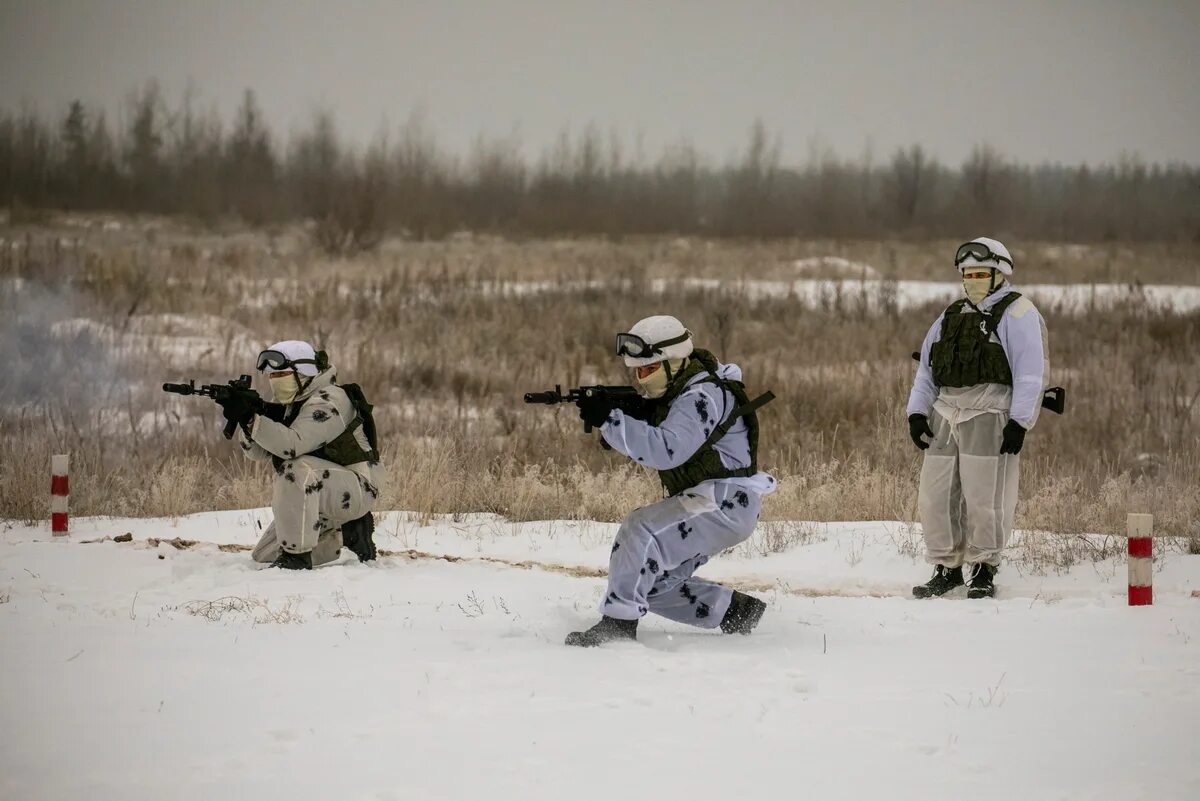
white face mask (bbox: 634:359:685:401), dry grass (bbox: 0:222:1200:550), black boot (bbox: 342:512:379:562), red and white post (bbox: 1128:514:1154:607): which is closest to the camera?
white face mask (bbox: 634:359:685:401)

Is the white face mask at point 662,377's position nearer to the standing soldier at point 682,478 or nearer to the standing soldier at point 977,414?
the standing soldier at point 682,478

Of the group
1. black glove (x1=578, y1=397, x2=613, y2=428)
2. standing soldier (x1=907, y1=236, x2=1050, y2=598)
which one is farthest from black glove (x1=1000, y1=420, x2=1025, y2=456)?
black glove (x1=578, y1=397, x2=613, y2=428)

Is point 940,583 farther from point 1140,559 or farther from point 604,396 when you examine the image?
point 604,396

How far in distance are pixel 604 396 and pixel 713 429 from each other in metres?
0.53

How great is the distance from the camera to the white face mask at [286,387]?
814cm

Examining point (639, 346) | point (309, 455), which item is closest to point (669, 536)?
point (639, 346)

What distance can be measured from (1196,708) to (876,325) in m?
16.8

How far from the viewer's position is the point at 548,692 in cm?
549

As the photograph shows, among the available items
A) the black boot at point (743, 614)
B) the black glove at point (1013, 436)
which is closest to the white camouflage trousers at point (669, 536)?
the black boot at point (743, 614)

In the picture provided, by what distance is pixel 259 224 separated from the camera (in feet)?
Result: 118

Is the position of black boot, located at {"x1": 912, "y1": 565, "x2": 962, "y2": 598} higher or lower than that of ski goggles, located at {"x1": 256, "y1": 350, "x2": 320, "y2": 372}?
lower

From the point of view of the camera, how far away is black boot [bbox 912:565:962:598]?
7984 millimetres

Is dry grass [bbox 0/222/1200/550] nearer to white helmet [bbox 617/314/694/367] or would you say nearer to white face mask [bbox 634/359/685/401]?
white face mask [bbox 634/359/685/401]

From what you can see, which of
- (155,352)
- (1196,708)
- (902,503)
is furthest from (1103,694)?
(155,352)
